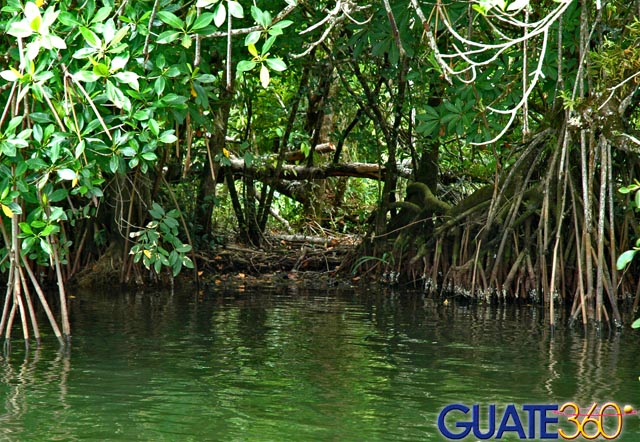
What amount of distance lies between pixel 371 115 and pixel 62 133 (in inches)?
252

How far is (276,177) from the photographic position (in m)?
11.7

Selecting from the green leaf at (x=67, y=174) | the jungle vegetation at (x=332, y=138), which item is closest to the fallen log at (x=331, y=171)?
the jungle vegetation at (x=332, y=138)

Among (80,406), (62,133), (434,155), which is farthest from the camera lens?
(434,155)

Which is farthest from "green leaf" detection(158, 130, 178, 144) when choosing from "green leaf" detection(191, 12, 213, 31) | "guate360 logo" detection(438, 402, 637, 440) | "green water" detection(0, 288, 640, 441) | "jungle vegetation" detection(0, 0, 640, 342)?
"guate360 logo" detection(438, 402, 637, 440)

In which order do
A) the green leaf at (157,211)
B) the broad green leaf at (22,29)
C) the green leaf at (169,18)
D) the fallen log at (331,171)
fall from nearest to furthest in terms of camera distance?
1. the broad green leaf at (22,29)
2. the green leaf at (169,18)
3. the green leaf at (157,211)
4. the fallen log at (331,171)

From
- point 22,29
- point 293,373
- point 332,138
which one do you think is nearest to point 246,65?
point 22,29

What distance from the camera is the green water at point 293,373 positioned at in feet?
13.4

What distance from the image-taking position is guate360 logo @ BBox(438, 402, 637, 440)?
3.96 m

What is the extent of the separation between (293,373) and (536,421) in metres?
1.50

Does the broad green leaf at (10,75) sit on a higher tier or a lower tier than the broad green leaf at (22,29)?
lower

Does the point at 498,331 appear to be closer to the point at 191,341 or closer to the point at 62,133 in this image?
the point at 191,341

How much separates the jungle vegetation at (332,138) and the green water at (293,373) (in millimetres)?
507

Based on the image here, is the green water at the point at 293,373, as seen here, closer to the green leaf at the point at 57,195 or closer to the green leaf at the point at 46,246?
the green leaf at the point at 46,246

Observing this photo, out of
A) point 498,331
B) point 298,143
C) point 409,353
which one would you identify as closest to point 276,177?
point 298,143
